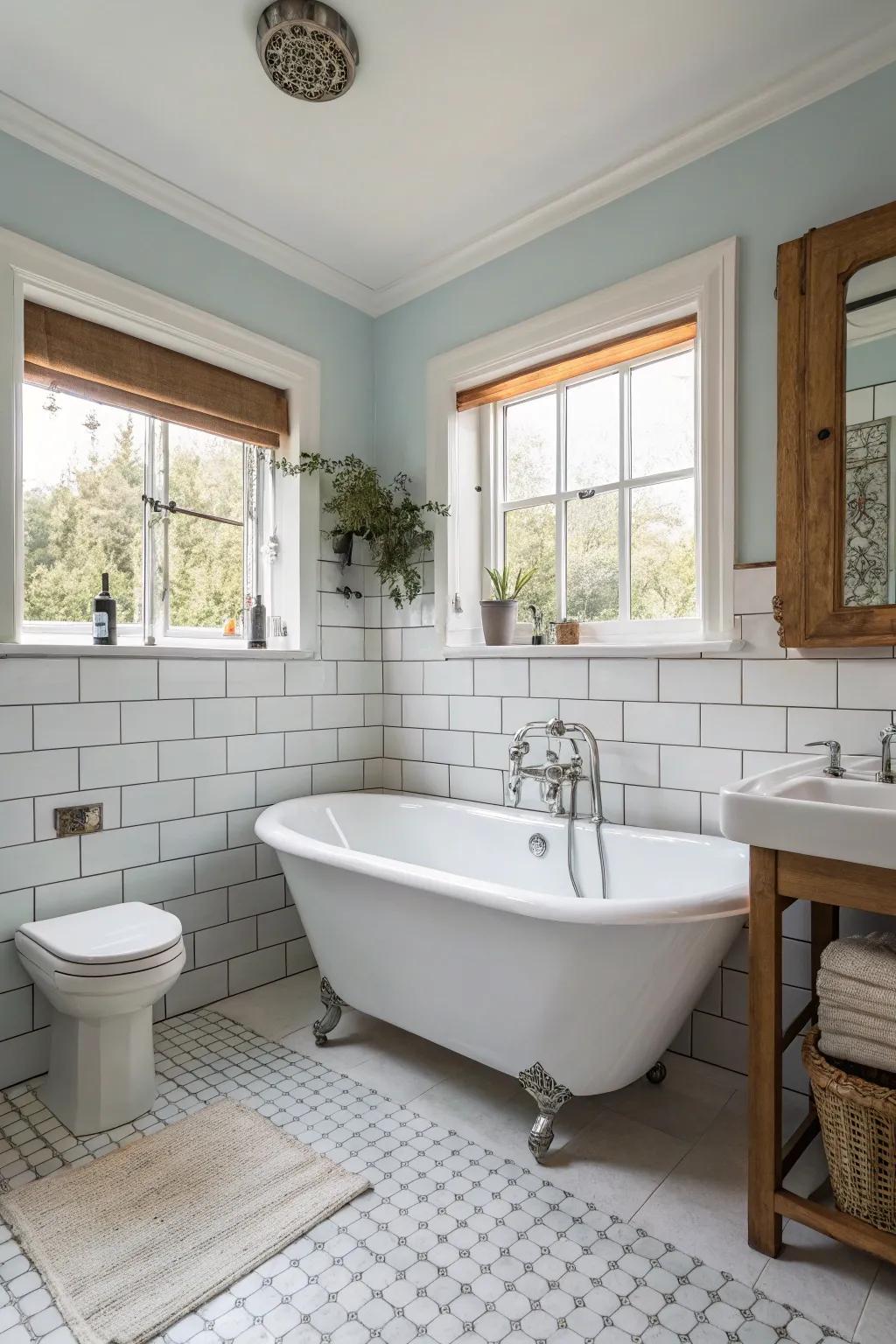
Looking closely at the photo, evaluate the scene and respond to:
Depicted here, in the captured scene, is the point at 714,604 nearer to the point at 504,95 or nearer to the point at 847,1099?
the point at 847,1099

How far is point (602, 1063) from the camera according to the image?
1.77 m

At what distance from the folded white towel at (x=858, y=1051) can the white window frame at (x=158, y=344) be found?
2097 millimetres

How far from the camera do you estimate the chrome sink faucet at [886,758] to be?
1742 millimetres

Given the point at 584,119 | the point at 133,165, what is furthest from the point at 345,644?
the point at 584,119

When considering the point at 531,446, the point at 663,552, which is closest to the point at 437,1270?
the point at 663,552

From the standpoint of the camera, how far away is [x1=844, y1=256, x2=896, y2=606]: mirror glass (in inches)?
72.9

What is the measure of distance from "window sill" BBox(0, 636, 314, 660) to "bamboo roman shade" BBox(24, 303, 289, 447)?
2.57ft

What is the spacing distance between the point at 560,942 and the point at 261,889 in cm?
149

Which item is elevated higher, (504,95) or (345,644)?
(504,95)

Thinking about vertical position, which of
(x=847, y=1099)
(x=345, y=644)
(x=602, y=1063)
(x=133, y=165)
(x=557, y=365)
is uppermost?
(x=133, y=165)

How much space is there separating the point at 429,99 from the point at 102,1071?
2753 mm

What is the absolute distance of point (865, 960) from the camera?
143cm

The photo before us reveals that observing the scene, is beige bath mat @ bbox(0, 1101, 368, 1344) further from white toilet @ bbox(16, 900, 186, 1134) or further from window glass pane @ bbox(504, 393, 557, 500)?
window glass pane @ bbox(504, 393, 557, 500)

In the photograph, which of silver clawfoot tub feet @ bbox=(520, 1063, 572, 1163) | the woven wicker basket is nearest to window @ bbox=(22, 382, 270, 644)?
silver clawfoot tub feet @ bbox=(520, 1063, 572, 1163)
